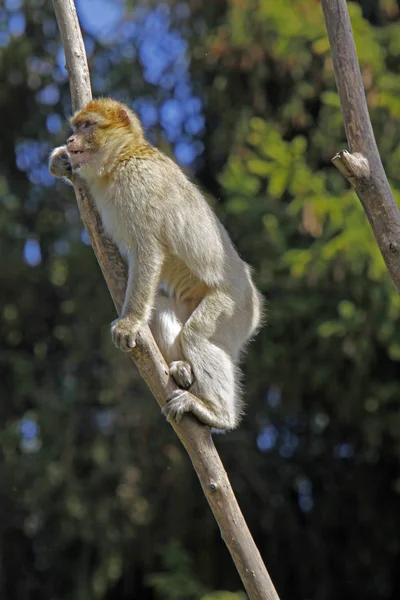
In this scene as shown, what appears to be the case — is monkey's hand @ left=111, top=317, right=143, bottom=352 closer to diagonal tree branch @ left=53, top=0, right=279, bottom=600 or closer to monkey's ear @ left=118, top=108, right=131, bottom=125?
diagonal tree branch @ left=53, top=0, right=279, bottom=600

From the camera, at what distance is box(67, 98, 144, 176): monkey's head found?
4641 mm

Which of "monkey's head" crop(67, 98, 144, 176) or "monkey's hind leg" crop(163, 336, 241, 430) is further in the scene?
"monkey's head" crop(67, 98, 144, 176)

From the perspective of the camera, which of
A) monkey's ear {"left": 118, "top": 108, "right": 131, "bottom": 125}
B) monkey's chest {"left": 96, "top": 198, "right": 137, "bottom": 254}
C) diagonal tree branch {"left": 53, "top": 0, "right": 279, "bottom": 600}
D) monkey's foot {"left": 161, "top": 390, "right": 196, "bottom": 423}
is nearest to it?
diagonal tree branch {"left": 53, "top": 0, "right": 279, "bottom": 600}

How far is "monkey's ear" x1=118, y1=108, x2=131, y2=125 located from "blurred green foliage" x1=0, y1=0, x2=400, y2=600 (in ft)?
8.19

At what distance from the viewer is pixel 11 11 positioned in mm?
10852

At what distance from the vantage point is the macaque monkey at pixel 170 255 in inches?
173

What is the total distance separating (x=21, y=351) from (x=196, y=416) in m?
6.78

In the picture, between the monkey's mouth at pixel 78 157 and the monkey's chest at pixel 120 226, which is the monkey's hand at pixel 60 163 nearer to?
the monkey's mouth at pixel 78 157

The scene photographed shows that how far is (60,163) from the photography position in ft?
15.4

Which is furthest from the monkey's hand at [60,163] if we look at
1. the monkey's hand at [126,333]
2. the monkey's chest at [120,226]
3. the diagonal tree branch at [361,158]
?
the diagonal tree branch at [361,158]

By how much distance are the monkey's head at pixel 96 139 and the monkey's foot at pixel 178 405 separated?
48.9 inches

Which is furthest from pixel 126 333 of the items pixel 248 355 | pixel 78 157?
pixel 248 355

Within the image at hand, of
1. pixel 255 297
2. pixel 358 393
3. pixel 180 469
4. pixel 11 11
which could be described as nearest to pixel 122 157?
pixel 255 297

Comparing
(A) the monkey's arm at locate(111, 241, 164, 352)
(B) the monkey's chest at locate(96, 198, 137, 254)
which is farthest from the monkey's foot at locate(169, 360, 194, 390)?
(B) the monkey's chest at locate(96, 198, 137, 254)
